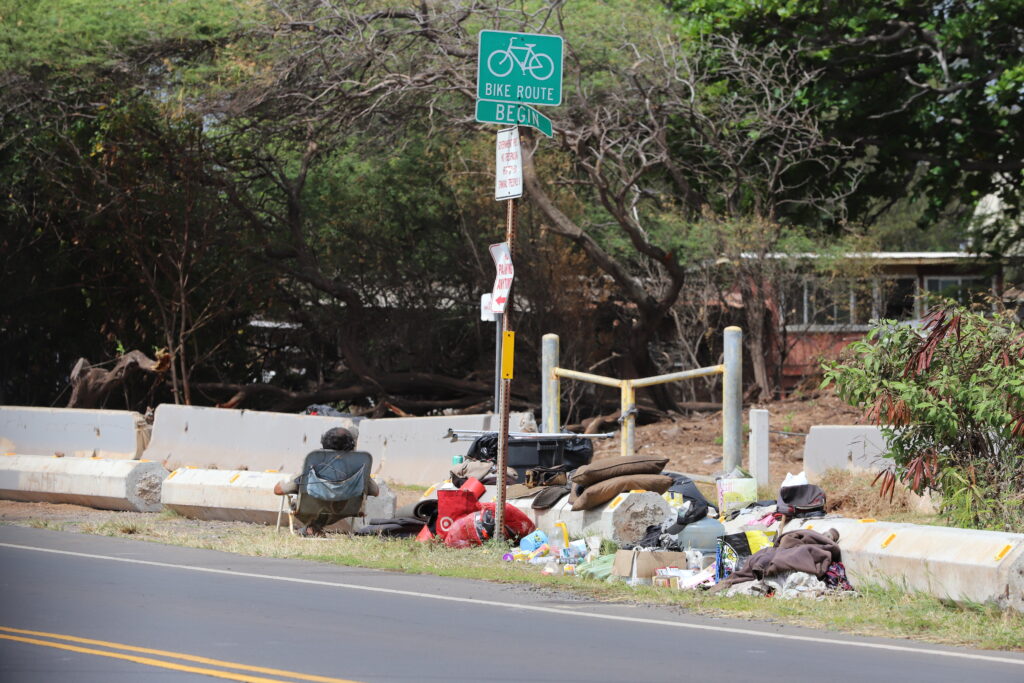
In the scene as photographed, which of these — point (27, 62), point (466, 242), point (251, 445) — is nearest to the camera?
point (251, 445)

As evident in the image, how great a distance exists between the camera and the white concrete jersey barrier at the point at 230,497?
14.7 meters

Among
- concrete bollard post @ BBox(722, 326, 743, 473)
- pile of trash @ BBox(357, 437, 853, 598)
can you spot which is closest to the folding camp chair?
pile of trash @ BBox(357, 437, 853, 598)

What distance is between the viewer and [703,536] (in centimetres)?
1115

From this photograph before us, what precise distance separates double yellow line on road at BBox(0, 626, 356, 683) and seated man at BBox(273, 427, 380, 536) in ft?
17.0

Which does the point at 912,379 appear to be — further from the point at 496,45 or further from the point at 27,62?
the point at 27,62

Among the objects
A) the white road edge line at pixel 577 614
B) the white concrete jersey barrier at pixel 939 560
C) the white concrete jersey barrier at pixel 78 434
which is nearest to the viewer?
the white road edge line at pixel 577 614

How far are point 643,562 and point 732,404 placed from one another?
17.7ft

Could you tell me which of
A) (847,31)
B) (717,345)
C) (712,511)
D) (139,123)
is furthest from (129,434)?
(847,31)

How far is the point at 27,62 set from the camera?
85.9 ft

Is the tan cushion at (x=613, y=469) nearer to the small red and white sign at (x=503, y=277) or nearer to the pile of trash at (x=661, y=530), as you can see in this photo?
the pile of trash at (x=661, y=530)

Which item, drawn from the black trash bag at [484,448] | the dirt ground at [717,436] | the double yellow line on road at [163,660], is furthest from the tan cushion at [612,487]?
the dirt ground at [717,436]

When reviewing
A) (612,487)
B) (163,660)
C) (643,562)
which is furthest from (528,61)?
(163,660)

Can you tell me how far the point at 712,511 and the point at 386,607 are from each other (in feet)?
15.0

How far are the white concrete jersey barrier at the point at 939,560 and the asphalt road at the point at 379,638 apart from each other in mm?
924
